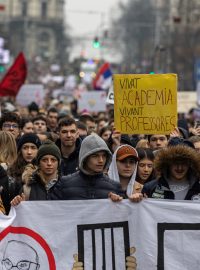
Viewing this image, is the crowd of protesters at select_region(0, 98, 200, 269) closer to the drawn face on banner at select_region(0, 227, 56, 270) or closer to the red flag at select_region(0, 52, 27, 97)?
the drawn face on banner at select_region(0, 227, 56, 270)

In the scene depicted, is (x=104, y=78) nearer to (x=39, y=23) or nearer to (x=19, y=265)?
(x=19, y=265)

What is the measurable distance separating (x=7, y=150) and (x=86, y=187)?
3.87 ft

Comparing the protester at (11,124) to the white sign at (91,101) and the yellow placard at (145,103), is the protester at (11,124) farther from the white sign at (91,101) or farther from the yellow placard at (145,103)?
the white sign at (91,101)

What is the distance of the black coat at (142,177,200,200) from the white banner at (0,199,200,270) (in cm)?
17

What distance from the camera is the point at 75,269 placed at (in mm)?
8180

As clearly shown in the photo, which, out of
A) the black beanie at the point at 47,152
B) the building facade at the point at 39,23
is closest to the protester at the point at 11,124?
the black beanie at the point at 47,152

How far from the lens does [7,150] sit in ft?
30.8

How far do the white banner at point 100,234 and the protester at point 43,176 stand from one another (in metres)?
0.42

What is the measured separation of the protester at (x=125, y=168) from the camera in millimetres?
9039

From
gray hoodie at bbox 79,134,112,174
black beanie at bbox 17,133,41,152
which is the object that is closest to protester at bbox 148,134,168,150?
black beanie at bbox 17,133,41,152

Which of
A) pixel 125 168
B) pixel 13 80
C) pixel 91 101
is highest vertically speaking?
pixel 13 80

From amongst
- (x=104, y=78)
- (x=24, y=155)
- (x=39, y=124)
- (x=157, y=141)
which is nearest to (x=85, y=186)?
(x=24, y=155)

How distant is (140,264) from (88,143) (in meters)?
0.96

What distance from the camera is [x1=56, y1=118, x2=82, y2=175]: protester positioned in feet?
34.9
